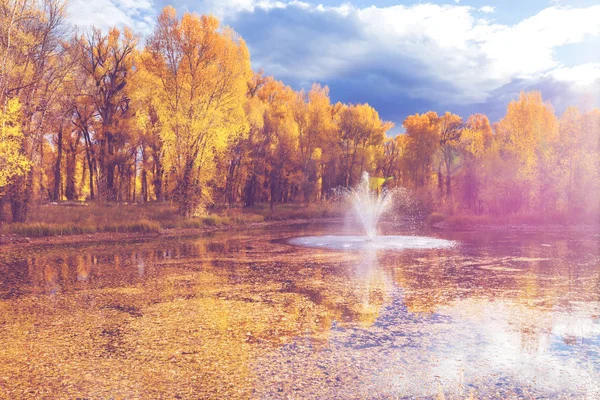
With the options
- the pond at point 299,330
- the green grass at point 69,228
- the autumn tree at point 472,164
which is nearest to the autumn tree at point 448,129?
the autumn tree at point 472,164

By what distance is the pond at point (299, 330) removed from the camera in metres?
4.69

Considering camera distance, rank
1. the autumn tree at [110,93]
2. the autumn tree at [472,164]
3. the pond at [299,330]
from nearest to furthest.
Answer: the pond at [299,330], the autumn tree at [110,93], the autumn tree at [472,164]

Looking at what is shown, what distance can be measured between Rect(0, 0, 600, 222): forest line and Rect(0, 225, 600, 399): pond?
11.0 metres

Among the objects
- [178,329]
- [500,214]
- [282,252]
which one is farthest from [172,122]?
[500,214]

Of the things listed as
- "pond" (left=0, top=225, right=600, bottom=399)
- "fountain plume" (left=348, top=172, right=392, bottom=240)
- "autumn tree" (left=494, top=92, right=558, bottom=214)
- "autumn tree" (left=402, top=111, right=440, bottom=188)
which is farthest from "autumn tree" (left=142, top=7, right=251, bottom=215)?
"autumn tree" (left=402, top=111, right=440, bottom=188)

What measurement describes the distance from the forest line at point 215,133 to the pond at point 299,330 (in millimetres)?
11043

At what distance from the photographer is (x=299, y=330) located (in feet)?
21.6

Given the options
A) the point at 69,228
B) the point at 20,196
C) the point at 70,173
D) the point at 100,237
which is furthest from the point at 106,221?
the point at 70,173

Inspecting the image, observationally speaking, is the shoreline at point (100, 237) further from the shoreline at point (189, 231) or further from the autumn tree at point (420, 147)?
the autumn tree at point (420, 147)

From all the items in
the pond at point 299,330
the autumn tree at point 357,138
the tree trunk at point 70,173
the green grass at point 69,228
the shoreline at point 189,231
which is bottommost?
the pond at point 299,330

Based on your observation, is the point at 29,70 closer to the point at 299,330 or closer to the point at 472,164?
the point at 299,330

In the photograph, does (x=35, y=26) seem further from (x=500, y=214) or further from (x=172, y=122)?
(x=500, y=214)

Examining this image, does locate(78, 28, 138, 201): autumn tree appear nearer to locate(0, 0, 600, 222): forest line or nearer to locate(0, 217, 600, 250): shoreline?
locate(0, 0, 600, 222): forest line

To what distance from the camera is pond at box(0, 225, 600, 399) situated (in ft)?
15.4
